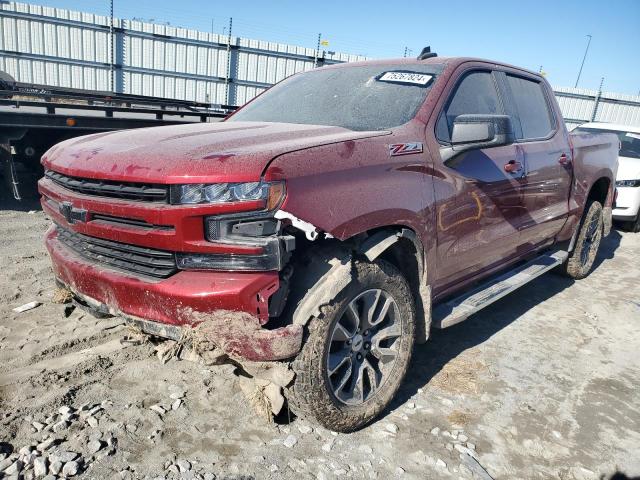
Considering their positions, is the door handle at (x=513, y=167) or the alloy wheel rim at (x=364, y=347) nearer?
the alloy wheel rim at (x=364, y=347)

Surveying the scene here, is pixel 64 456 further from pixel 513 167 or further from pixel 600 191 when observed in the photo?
pixel 600 191

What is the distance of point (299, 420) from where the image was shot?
106 inches

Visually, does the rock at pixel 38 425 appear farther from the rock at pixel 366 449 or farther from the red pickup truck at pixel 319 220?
the rock at pixel 366 449

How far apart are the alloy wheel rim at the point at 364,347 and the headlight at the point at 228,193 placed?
0.70m

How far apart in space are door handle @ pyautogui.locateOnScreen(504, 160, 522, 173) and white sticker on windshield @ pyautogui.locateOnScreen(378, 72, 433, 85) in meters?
0.82

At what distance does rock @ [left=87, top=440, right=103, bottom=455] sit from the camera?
2310 millimetres

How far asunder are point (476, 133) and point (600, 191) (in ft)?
11.1

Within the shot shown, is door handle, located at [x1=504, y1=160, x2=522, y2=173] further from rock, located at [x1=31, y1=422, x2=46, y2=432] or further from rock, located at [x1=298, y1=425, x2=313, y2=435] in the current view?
rock, located at [x1=31, y1=422, x2=46, y2=432]

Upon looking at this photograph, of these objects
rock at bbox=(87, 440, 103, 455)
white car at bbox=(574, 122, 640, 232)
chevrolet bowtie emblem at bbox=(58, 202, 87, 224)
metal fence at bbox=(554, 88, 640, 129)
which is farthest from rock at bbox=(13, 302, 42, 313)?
metal fence at bbox=(554, 88, 640, 129)

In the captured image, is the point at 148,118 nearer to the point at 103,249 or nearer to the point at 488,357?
the point at 103,249

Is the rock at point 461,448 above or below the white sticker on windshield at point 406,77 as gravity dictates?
below

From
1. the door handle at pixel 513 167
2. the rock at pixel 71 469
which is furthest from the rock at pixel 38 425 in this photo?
the door handle at pixel 513 167

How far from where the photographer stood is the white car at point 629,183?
786 cm

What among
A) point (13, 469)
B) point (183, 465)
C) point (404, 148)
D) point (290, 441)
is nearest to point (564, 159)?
point (404, 148)
